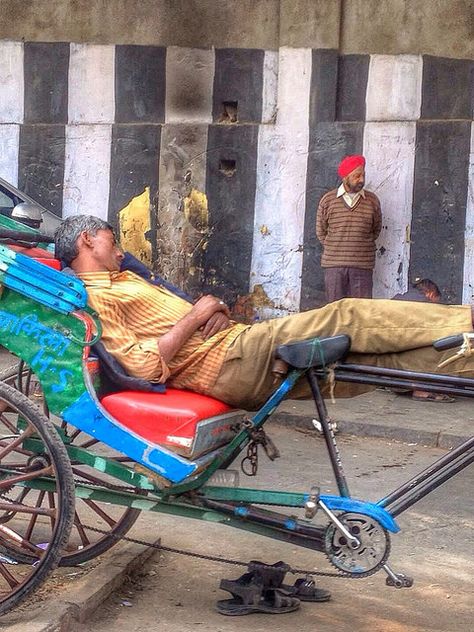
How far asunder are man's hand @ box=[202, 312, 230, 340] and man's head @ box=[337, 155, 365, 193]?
5762 millimetres

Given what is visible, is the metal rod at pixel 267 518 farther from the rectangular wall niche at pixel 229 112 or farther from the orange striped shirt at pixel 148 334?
the rectangular wall niche at pixel 229 112

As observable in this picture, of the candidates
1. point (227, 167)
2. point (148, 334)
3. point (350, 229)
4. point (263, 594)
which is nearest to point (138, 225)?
point (227, 167)

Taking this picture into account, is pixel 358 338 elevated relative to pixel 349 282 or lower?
elevated

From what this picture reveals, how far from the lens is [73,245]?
15.5ft

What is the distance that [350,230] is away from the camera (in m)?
10.1

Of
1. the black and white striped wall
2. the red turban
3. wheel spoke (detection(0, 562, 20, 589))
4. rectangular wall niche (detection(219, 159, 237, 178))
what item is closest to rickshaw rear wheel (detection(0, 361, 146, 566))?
wheel spoke (detection(0, 562, 20, 589))

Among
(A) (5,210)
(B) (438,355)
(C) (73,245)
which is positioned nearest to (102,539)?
(C) (73,245)

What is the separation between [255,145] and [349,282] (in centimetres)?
173

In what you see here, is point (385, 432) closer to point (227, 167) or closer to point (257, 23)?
point (227, 167)

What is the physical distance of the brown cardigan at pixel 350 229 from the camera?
10156mm

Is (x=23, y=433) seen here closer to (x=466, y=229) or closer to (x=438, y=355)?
(x=438, y=355)

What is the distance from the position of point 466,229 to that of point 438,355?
20.2ft

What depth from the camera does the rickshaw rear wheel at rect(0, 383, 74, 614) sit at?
415cm

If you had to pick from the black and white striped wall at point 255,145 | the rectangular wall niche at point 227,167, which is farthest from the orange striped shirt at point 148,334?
the rectangular wall niche at point 227,167
